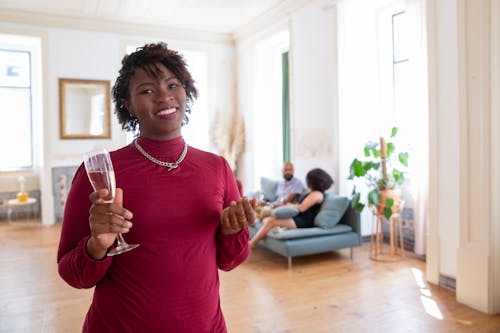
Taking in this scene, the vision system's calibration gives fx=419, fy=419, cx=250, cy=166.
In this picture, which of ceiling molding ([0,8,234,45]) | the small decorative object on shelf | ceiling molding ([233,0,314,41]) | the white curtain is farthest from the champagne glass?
the small decorative object on shelf

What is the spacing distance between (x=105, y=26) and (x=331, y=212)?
18.2ft

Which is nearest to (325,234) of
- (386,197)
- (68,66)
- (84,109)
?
(386,197)

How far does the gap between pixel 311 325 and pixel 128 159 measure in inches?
99.2

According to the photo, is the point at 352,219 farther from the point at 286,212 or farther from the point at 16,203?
the point at 16,203

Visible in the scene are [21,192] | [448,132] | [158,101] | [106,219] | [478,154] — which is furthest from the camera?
[21,192]

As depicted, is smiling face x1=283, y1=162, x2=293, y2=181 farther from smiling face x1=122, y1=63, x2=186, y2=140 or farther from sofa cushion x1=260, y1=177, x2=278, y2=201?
smiling face x1=122, y1=63, x2=186, y2=140

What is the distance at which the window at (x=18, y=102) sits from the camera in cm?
857

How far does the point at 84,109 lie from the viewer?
7793mm

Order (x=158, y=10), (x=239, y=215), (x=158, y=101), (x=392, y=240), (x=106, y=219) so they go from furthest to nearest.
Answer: (x=158, y=10)
(x=392, y=240)
(x=158, y=101)
(x=239, y=215)
(x=106, y=219)

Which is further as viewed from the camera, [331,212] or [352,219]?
[352,219]

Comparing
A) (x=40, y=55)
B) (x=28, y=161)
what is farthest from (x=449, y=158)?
(x=28, y=161)

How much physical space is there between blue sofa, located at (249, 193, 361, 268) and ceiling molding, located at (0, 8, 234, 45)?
4872 millimetres

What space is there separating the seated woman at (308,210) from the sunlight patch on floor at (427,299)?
4.39ft

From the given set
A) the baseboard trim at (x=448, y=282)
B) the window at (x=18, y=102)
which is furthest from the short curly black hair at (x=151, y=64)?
the window at (x=18, y=102)
